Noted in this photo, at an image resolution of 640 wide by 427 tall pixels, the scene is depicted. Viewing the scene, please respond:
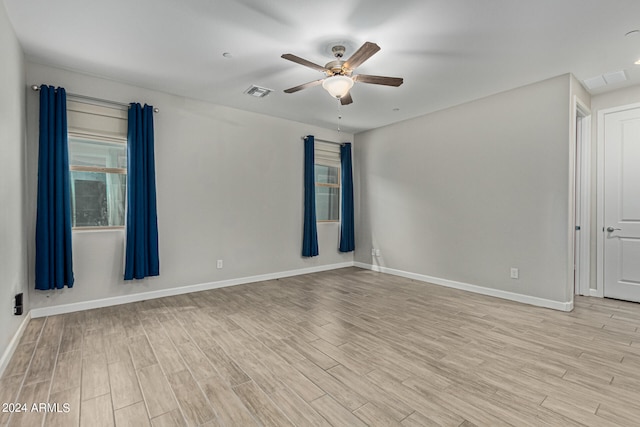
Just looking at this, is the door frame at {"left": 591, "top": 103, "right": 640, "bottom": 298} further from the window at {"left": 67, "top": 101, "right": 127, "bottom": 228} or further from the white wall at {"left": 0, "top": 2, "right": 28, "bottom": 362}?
the white wall at {"left": 0, "top": 2, "right": 28, "bottom": 362}

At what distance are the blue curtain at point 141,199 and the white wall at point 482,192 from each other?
151 inches

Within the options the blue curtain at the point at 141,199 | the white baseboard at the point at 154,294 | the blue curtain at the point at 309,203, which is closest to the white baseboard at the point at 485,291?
the blue curtain at the point at 309,203

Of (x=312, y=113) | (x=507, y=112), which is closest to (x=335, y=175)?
(x=312, y=113)

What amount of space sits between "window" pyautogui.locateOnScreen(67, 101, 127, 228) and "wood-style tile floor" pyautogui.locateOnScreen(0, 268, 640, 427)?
116 centimetres

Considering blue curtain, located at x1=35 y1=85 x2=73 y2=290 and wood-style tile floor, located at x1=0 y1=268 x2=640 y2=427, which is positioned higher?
blue curtain, located at x1=35 y1=85 x2=73 y2=290

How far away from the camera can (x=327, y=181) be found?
6.21m

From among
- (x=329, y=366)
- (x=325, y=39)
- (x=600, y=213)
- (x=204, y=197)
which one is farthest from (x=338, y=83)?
(x=600, y=213)

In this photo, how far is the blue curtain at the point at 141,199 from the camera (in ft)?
12.4

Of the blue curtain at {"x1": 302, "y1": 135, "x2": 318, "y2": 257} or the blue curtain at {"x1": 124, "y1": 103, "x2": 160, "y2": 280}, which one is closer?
the blue curtain at {"x1": 124, "y1": 103, "x2": 160, "y2": 280}

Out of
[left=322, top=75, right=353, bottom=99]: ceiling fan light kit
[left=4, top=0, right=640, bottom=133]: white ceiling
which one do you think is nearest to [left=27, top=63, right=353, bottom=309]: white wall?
[left=4, top=0, right=640, bottom=133]: white ceiling

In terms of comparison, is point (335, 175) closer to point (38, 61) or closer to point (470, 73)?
point (470, 73)

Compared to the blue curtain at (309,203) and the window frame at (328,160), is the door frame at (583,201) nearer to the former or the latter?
the window frame at (328,160)

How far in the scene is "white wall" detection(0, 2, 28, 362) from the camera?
7.73 ft

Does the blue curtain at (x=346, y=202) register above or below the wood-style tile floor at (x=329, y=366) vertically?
above
